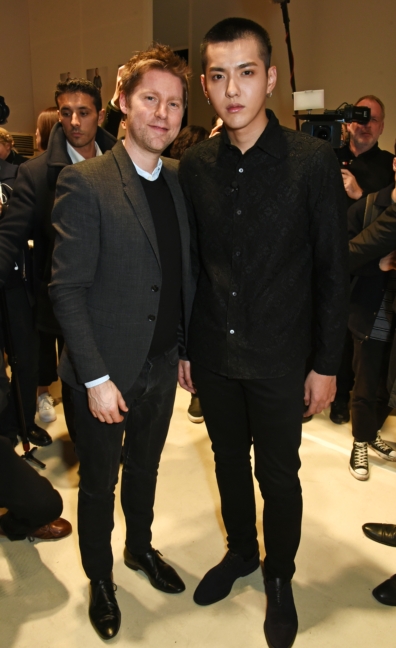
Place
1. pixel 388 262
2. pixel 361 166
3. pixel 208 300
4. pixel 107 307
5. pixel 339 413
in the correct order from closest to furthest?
pixel 107 307
pixel 208 300
pixel 388 262
pixel 339 413
pixel 361 166

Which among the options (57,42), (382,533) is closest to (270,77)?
(382,533)

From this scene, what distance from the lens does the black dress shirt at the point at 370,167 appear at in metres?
2.99

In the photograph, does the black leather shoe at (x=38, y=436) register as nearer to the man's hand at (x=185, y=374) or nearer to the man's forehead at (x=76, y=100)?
the man's hand at (x=185, y=374)

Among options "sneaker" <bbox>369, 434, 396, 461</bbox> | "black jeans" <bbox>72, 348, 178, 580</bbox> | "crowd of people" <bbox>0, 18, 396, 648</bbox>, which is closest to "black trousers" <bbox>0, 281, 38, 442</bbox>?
"crowd of people" <bbox>0, 18, 396, 648</bbox>

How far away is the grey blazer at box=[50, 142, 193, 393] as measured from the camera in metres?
1.26

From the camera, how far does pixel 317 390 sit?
146 centimetres

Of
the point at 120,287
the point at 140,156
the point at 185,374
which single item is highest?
the point at 140,156

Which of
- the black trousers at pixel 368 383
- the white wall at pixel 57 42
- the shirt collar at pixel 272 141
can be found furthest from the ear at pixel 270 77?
the white wall at pixel 57 42

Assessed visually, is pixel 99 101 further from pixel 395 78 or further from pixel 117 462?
pixel 395 78

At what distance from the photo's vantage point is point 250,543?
1748mm

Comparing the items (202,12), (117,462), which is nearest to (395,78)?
(202,12)

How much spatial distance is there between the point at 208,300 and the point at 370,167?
212 cm

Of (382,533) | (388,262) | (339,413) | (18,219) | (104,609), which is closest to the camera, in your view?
(104,609)

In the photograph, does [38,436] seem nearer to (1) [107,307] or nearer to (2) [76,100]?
(1) [107,307]
